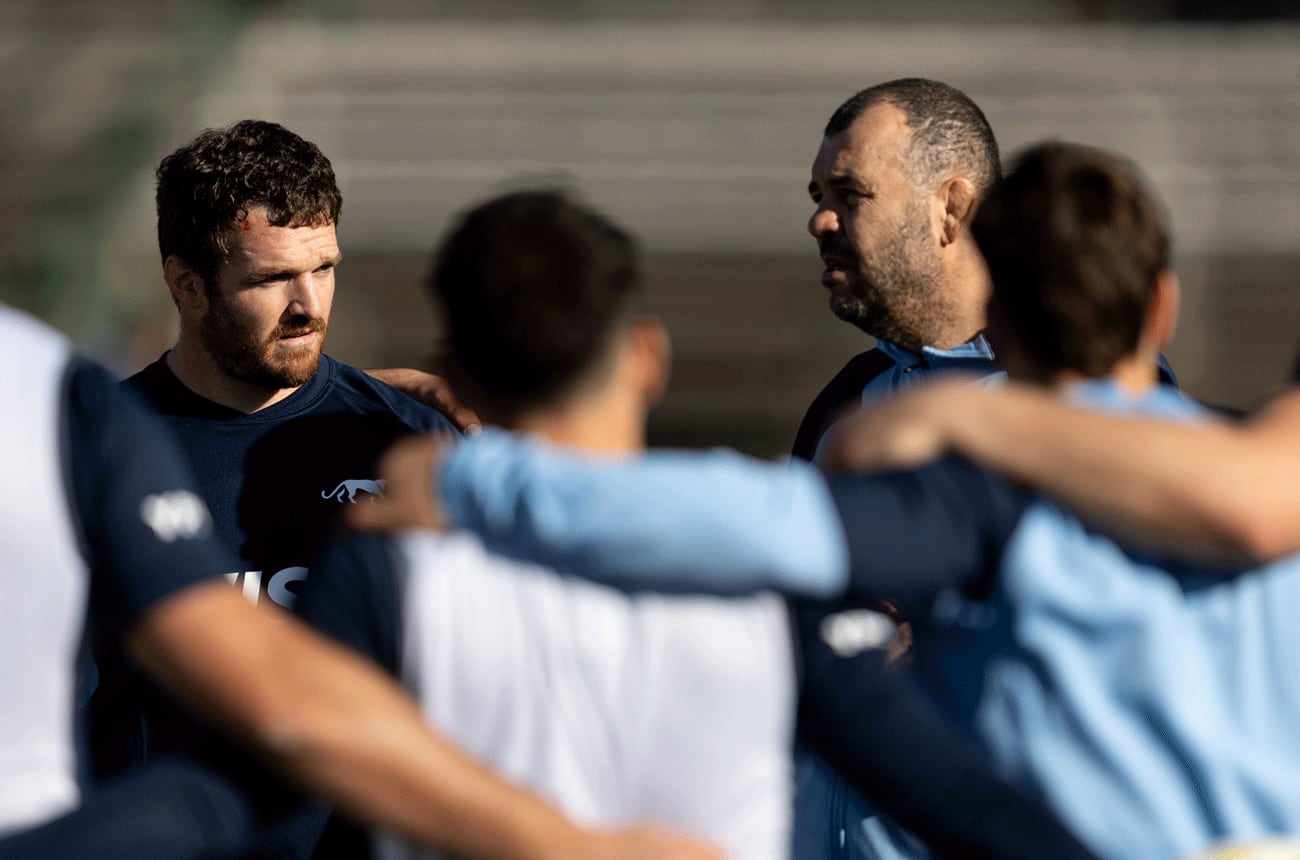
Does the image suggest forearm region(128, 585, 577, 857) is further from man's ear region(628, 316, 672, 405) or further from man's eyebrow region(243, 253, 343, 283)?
man's eyebrow region(243, 253, 343, 283)

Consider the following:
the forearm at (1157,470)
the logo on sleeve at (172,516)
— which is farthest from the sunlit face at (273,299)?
the forearm at (1157,470)

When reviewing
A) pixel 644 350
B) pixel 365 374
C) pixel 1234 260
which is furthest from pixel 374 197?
pixel 644 350

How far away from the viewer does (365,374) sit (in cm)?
357

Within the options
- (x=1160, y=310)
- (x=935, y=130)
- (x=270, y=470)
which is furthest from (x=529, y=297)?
(x=935, y=130)

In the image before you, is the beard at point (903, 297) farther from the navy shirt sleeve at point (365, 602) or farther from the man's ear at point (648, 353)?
the navy shirt sleeve at point (365, 602)

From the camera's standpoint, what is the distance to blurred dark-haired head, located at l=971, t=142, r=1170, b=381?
182cm

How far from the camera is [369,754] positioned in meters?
1.66

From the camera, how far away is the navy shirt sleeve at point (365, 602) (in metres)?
1.73

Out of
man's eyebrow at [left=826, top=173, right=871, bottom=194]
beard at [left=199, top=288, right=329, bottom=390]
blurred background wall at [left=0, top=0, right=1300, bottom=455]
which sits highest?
man's eyebrow at [left=826, top=173, right=871, bottom=194]

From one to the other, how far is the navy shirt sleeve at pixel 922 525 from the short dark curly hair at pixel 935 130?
81.8 inches

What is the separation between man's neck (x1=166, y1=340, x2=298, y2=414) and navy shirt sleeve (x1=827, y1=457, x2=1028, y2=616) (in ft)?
6.08

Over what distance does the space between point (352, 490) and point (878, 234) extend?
1292 millimetres

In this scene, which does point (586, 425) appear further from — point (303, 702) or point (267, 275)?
point (267, 275)

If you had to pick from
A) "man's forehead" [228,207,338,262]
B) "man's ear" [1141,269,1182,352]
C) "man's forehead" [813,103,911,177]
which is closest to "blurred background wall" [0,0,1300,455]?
"man's forehead" [813,103,911,177]
